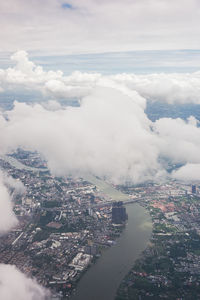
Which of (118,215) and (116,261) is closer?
(116,261)

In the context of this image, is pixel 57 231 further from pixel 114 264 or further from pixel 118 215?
pixel 114 264

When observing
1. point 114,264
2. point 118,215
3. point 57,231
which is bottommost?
point 57,231

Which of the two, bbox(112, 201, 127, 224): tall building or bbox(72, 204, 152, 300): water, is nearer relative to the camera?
bbox(72, 204, 152, 300): water

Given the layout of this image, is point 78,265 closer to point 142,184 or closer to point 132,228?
point 132,228

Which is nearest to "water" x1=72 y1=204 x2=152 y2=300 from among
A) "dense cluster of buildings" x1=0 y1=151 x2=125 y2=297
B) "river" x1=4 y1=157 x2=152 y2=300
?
"river" x1=4 y1=157 x2=152 y2=300

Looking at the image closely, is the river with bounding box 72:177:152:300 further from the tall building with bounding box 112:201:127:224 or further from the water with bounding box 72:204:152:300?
the tall building with bounding box 112:201:127:224

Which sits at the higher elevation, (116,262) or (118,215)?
(118,215)

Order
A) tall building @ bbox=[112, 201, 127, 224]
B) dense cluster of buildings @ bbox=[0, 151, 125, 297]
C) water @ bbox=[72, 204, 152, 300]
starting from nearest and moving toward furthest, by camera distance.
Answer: water @ bbox=[72, 204, 152, 300], dense cluster of buildings @ bbox=[0, 151, 125, 297], tall building @ bbox=[112, 201, 127, 224]

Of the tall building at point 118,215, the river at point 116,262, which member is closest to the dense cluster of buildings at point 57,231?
the river at point 116,262

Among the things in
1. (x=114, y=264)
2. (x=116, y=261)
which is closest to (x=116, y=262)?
(x=116, y=261)
